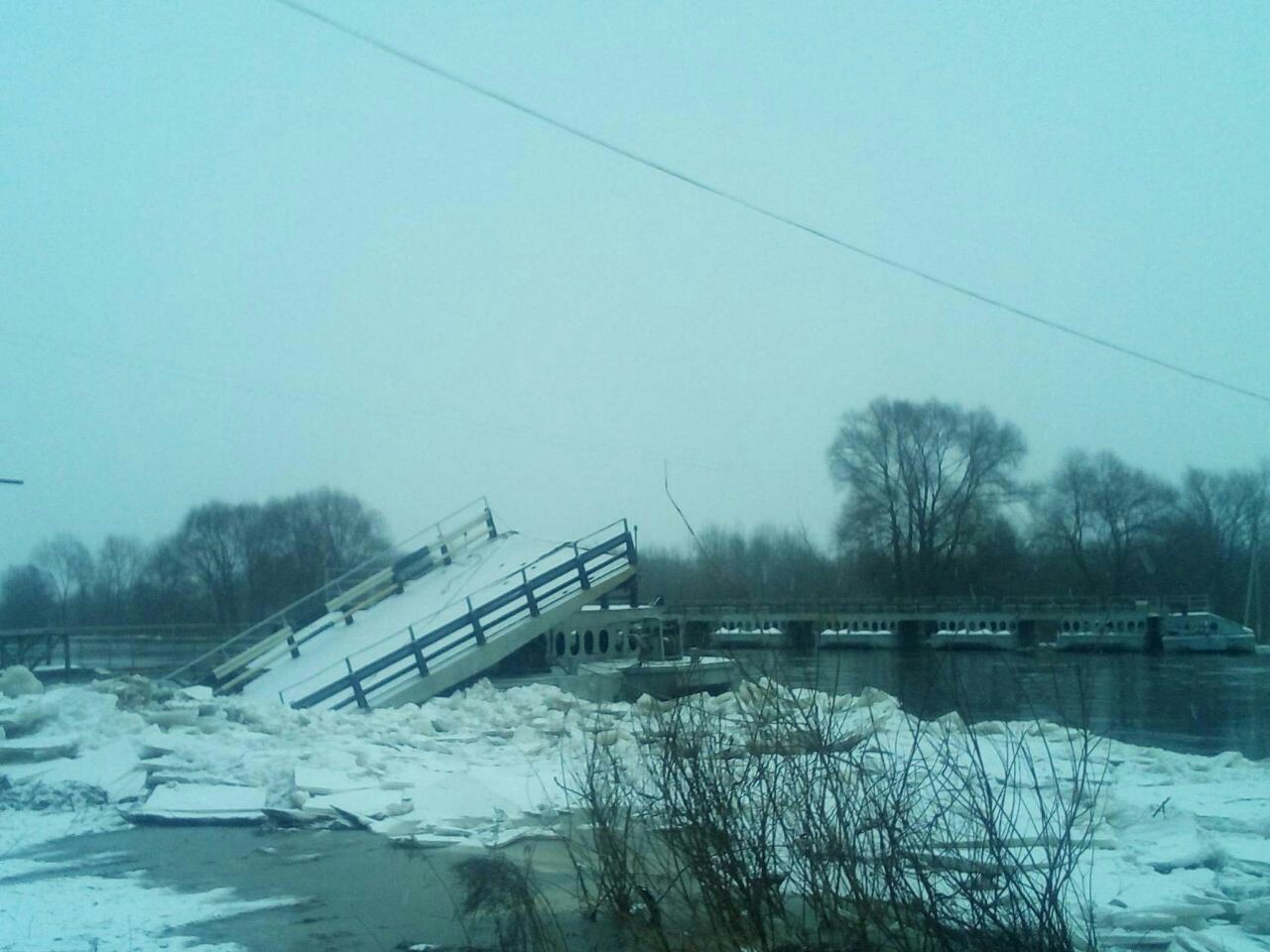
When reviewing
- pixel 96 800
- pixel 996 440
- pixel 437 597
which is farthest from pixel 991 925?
pixel 996 440

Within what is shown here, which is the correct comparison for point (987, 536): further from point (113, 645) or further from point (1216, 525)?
point (113, 645)

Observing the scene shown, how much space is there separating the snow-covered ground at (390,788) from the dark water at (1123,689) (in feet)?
3.05

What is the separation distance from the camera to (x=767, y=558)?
10.7 m

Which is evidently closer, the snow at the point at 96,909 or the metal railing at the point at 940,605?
the snow at the point at 96,909

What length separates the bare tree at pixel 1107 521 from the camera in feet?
71.8

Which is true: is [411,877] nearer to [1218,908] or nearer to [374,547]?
[1218,908]

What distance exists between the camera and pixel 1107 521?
22.5 meters

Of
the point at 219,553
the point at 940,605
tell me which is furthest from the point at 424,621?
the point at 940,605

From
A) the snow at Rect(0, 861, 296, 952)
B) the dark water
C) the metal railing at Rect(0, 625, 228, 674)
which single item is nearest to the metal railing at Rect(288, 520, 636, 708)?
the dark water

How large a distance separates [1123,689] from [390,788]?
19091mm

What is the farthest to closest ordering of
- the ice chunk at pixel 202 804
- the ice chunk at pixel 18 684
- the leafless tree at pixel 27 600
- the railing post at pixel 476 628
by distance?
the leafless tree at pixel 27 600 → the railing post at pixel 476 628 → the ice chunk at pixel 18 684 → the ice chunk at pixel 202 804

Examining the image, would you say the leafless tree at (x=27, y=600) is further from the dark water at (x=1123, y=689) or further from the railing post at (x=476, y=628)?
the dark water at (x=1123, y=689)

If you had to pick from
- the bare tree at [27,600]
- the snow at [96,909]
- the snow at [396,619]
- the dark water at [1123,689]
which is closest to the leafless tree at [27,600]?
the bare tree at [27,600]

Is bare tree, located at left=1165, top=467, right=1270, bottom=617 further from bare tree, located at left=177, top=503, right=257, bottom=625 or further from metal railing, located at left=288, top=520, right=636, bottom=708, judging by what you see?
bare tree, located at left=177, top=503, right=257, bottom=625
